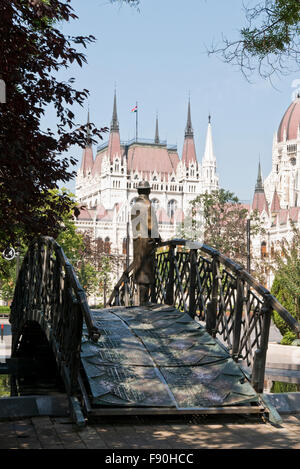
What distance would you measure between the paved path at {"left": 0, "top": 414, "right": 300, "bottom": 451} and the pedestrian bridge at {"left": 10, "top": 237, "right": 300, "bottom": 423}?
0.16m

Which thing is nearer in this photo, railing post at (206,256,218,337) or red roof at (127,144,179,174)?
railing post at (206,256,218,337)

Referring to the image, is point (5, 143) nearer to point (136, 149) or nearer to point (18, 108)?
point (18, 108)

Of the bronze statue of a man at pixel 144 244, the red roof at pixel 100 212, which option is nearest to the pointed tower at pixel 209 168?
the red roof at pixel 100 212

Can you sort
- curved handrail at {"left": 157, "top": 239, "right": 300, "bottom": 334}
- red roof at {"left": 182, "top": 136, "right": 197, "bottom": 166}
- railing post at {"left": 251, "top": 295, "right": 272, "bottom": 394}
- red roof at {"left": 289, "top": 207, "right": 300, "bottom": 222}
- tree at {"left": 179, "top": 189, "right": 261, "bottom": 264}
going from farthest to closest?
red roof at {"left": 182, "top": 136, "right": 197, "bottom": 166} < red roof at {"left": 289, "top": 207, "right": 300, "bottom": 222} < tree at {"left": 179, "top": 189, "right": 261, "bottom": 264} < railing post at {"left": 251, "top": 295, "right": 272, "bottom": 394} < curved handrail at {"left": 157, "top": 239, "right": 300, "bottom": 334}

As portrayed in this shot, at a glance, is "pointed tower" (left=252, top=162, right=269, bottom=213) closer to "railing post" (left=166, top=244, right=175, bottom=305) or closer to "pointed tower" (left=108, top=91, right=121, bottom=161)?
"pointed tower" (left=108, top=91, right=121, bottom=161)

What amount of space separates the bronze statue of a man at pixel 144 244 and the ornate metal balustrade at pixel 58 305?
1.80 metres

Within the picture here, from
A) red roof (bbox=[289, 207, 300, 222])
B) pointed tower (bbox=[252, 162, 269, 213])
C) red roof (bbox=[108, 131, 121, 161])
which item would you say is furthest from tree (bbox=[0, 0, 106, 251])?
red roof (bbox=[108, 131, 121, 161])

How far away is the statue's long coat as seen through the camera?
12.8 metres

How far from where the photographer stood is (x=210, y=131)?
137 meters

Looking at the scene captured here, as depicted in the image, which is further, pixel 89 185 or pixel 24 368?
pixel 89 185

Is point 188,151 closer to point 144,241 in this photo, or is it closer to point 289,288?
point 289,288

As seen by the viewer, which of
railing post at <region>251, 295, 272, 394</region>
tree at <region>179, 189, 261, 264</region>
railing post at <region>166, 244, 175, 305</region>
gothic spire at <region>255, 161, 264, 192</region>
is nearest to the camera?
railing post at <region>251, 295, 272, 394</region>

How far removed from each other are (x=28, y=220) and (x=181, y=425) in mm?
4595
